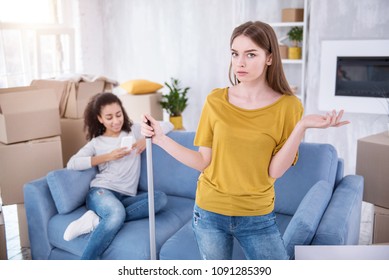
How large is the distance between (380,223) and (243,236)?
1.06 metres

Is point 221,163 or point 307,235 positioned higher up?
point 221,163

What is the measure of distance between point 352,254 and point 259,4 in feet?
10.6

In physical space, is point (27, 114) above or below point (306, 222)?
above

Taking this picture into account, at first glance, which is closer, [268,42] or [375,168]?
[268,42]

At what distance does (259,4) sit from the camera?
360 cm

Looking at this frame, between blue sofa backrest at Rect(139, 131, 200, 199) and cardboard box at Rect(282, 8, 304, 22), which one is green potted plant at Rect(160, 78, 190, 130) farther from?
blue sofa backrest at Rect(139, 131, 200, 199)

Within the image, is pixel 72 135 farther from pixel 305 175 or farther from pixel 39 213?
pixel 305 175

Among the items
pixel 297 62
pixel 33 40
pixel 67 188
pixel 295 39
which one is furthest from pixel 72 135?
pixel 295 39

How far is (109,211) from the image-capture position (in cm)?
164

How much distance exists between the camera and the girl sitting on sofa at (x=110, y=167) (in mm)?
1638

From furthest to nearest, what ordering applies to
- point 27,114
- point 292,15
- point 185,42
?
point 185,42, point 292,15, point 27,114

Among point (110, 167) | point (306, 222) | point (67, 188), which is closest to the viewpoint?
point (306, 222)

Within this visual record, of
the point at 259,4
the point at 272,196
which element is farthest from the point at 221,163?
the point at 259,4
